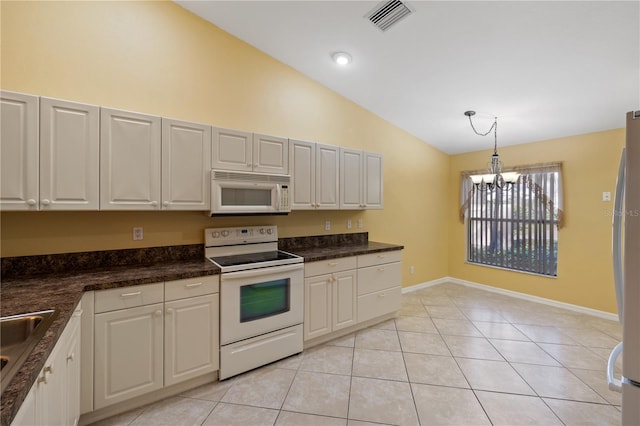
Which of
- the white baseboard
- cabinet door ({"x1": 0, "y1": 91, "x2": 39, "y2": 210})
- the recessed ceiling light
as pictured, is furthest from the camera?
the white baseboard

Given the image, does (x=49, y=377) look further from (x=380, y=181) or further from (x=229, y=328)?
(x=380, y=181)

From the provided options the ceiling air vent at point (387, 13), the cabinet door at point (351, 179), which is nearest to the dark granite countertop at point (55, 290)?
the cabinet door at point (351, 179)

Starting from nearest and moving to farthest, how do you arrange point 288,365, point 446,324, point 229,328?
point 229,328 → point 288,365 → point 446,324

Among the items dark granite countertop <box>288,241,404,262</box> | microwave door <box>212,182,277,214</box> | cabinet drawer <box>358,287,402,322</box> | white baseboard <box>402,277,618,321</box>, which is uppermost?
microwave door <box>212,182,277,214</box>

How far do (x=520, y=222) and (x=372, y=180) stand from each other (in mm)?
2589

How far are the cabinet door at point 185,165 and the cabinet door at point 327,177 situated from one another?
1.19 metres

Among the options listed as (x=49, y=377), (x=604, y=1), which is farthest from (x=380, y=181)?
(x=49, y=377)

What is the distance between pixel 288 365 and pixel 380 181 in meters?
2.41

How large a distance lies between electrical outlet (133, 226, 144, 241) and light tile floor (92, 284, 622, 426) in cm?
130

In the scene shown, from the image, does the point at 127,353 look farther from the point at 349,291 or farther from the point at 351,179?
the point at 351,179

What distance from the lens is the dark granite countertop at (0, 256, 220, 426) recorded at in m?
0.83

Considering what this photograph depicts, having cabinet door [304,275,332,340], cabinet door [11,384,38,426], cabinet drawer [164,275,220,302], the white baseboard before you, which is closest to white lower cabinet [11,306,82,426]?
cabinet door [11,384,38,426]

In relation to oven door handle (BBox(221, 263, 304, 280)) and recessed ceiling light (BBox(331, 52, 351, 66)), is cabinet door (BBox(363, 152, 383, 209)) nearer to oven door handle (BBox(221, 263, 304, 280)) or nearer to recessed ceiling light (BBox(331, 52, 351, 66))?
recessed ceiling light (BBox(331, 52, 351, 66))

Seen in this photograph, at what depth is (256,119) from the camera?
10.0 feet
